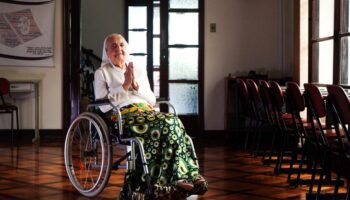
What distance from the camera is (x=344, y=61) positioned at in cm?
504

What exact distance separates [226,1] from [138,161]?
4.10m

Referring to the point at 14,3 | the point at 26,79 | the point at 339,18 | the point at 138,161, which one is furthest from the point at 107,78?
the point at 14,3

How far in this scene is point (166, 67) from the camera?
280 inches

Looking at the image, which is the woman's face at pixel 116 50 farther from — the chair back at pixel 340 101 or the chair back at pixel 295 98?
the chair back at pixel 340 101

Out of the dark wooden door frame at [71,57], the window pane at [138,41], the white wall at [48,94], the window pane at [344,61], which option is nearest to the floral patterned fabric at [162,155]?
the window pane at [344,61]

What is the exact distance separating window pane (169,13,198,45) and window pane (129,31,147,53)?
3346 mm

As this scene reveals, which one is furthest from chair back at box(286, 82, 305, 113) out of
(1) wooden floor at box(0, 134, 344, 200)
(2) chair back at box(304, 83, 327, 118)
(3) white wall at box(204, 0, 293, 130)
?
(3) white wall at box(204, 0, 293, 130)

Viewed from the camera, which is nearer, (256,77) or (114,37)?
(114,37)

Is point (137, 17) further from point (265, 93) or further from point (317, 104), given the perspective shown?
point (317, 104)

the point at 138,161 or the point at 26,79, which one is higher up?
the point at 26,79

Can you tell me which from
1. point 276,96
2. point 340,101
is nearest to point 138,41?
point 276,96

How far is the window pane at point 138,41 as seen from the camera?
10422 millimetres

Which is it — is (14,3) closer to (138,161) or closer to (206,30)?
(206,30)

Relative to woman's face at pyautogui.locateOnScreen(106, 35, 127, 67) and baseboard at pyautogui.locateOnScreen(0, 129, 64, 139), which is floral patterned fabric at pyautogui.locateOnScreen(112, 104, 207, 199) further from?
baseboard at pyautogui.locateOnScreen(0, 129, 64, 139)
